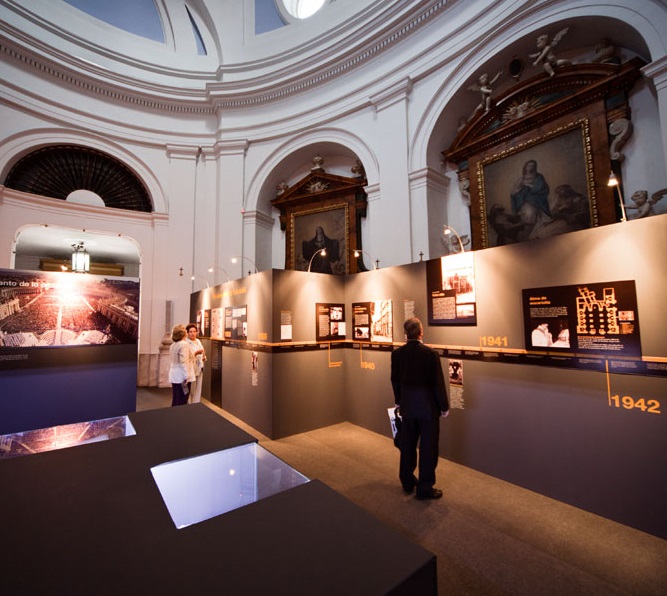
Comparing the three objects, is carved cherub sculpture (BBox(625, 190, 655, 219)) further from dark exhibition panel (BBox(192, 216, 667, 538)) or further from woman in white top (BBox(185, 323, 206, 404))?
woman in white top (BBox(185, 323, 206, 404))

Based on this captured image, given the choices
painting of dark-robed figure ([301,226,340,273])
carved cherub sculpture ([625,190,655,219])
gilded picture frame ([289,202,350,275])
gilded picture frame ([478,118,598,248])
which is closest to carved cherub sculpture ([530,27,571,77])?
gilded picture frame ([478,118,598,248])

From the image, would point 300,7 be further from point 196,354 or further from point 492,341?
point 492,341

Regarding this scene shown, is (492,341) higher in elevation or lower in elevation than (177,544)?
higher

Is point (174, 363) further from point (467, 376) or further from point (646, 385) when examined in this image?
point (646, 385)

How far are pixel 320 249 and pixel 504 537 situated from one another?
7586 millimetres

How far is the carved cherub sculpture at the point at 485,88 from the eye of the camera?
257 inches

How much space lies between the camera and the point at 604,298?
10.2 ft

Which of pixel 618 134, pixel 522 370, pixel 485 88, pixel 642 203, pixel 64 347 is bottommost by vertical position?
pixel 522 370

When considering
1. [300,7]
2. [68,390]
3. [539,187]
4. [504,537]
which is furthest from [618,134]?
[300,7]

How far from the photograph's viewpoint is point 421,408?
11.1ft

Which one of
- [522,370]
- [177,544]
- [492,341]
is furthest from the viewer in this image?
[492,341]

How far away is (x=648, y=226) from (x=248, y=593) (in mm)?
3818

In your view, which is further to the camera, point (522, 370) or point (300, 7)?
point (300, 7)

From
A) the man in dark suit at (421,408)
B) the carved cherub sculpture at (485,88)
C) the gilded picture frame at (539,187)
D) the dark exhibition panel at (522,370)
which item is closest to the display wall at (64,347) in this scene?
the dark exhibition panel at (522,370)
